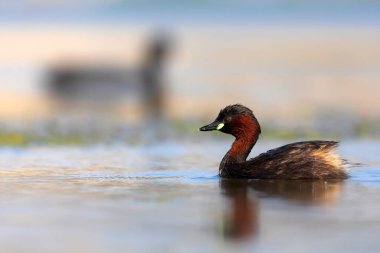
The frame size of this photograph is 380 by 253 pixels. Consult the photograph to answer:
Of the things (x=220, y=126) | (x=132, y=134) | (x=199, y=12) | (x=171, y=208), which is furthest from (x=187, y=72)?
(x=199, y=12)

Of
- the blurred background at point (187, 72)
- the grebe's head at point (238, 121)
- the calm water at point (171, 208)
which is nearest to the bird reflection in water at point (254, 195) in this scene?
the calm water at point (171, 208)

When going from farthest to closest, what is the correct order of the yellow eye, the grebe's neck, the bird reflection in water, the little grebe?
1. the yellow eye
2. the grebe's neck
3. the little grebe
4. the bird reflection in water

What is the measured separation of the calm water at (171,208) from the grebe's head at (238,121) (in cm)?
55

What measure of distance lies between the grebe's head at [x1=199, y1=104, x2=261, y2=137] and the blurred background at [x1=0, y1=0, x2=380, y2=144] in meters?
3.82

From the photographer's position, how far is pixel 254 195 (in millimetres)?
10648

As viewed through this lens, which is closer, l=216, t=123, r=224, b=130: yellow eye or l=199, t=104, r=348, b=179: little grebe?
l=199, t=104, r=348, b=179: little grebe

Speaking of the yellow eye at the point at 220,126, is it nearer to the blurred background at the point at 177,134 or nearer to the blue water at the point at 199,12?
the blurred background at the point at 177,134

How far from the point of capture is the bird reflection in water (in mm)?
8734

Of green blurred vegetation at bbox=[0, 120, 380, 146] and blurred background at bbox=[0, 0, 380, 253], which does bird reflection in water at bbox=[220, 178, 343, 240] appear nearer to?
blurred background at bbox=[0, 0, 380, 253]

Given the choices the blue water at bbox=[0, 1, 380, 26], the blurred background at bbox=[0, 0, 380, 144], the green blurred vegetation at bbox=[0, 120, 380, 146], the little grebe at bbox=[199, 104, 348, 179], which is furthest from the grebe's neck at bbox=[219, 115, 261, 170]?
the blue water at bbox=[0, 1, 380, 26]

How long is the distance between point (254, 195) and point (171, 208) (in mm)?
1253

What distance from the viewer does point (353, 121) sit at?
18297mm

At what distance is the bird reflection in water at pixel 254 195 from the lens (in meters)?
8.73

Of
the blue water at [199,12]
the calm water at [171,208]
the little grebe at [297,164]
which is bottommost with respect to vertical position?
the calm water at [171,208]
